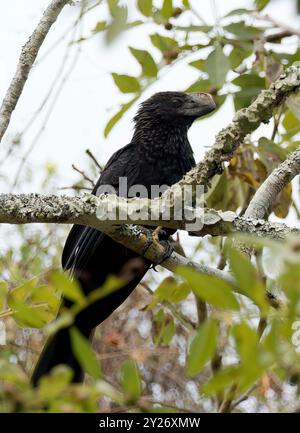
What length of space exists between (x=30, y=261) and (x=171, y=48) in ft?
5.58

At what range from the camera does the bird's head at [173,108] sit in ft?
12.5

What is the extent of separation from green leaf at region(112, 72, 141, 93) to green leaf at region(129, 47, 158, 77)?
7 centimetres

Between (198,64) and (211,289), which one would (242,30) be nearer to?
(198,64)

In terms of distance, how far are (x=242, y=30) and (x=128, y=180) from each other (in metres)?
1.42

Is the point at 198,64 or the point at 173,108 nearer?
the point at 198,64

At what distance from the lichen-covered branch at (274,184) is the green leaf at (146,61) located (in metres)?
0.65

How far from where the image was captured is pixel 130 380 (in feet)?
3.04

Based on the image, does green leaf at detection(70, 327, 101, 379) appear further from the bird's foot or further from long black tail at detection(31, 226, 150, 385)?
long black tail at detection(31, 226, 150, 385)

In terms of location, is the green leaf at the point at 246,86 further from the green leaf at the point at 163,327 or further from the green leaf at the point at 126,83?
the green leaf at the point at 163,327

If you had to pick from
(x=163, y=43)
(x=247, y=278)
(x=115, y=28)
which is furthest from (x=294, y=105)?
(x=247, y=278)

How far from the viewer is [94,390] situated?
90cm

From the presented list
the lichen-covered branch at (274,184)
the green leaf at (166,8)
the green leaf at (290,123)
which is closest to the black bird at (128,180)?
the green leaf at (290,123)
